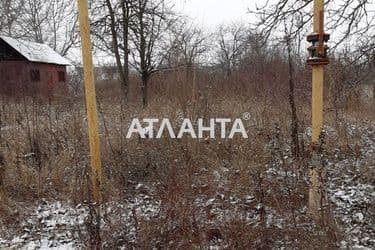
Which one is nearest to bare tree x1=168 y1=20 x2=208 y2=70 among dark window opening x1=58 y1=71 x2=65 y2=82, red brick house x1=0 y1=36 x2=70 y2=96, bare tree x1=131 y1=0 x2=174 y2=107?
bare tree x1=131 y1=0 x2=174 y2=107

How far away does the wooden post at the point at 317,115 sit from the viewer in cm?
309

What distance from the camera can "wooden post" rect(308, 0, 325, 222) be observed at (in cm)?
309

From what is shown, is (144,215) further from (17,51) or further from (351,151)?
(17,51)

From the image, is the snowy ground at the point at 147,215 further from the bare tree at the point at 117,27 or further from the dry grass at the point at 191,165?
the bare tree at the point at 117,27

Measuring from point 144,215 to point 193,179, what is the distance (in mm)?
933

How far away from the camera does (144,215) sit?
3.54 metres

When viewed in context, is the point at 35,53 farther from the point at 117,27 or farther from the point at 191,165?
the point at 191,165

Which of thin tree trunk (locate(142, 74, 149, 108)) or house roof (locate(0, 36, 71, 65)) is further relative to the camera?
house roof (locate(0, 36, 71, 65))

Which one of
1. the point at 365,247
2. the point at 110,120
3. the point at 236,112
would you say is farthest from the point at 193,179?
the point at 110,120

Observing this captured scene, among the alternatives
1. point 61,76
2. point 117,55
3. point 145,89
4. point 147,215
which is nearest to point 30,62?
point 61,76

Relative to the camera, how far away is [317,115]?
3240 mm
